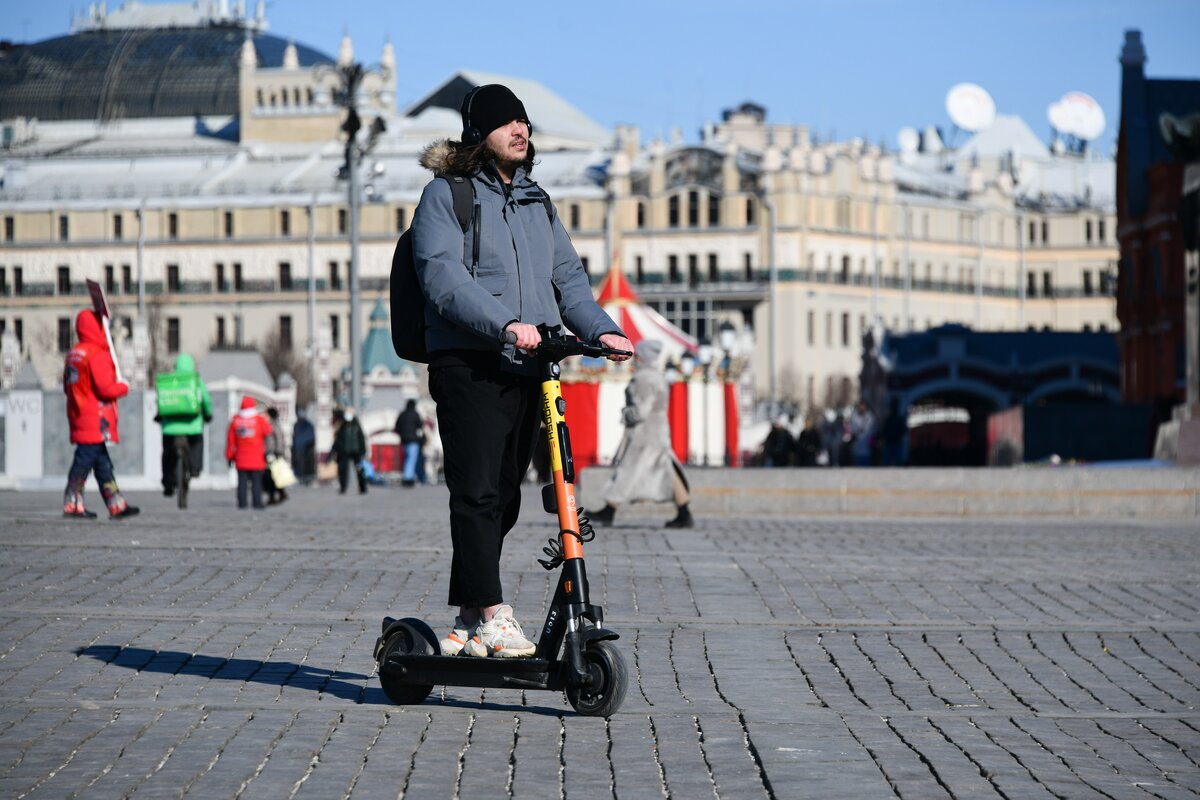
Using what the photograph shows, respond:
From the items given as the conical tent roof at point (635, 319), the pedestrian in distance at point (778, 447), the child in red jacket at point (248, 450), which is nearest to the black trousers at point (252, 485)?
the child in red jacket at point (248, 450)

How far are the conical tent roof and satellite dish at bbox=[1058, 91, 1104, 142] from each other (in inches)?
3230

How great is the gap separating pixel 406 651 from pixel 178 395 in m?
17.4

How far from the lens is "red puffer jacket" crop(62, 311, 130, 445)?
63.0 feet

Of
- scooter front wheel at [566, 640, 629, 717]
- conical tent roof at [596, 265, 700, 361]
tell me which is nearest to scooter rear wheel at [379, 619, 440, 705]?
scooter front wheel at [566, 640, 629, 717]

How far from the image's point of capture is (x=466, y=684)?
7.88 metres

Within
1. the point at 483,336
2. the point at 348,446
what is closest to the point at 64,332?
the point at 348,446

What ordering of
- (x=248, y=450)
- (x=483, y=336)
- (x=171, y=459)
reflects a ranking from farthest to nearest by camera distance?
(x=248, y=450), (x=171, y=459), (x=483, y=336)

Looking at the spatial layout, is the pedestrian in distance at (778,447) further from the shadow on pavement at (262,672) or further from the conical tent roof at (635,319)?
the shadow on pavement at (262,672)

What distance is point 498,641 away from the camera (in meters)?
7.93

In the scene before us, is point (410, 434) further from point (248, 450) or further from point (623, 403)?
point (248, 450)

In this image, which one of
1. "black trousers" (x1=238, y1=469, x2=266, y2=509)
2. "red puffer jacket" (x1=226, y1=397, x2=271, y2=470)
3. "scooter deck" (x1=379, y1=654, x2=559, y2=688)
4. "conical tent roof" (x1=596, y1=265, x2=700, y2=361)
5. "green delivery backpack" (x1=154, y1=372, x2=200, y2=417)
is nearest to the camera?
"scooter deck" (x1=379, y1=654, x2=559, y2=688)

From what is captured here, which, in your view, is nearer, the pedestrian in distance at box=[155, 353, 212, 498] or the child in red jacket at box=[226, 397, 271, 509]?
the pedestrian in distance at box=[155, 353, 212, 498]

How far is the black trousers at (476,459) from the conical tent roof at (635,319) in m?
41.0

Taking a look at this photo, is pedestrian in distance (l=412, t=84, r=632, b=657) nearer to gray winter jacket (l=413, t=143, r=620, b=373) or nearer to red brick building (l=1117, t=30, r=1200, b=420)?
gray winter jacket (l=413, t=143, r=620, b=373)
